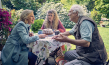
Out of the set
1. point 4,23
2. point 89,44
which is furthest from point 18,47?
point 4,23

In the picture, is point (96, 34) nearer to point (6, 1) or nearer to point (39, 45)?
point (39, 45)

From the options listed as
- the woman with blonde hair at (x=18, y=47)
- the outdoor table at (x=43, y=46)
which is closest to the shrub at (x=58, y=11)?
the woman with blonde hair at (x=18, y=47)

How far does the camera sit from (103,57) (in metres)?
1.66

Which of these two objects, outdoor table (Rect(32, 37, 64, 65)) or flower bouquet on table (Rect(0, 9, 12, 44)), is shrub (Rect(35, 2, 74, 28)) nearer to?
flower bouquet on table (Rect(0, 9, 12, 44))

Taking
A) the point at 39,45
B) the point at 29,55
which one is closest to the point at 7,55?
the point at 29,55

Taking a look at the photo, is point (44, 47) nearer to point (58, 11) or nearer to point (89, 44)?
point (89, 44)

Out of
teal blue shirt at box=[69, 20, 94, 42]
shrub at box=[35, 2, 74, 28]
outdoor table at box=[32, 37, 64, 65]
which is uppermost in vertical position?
shrub at box=[35, 2, 74, 28]

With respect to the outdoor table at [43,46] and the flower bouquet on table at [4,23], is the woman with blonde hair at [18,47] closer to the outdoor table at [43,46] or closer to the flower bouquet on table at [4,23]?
the outdoor table at [43,46]

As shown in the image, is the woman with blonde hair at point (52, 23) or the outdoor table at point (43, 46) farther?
the woman with blonde hair at point (52, 23)

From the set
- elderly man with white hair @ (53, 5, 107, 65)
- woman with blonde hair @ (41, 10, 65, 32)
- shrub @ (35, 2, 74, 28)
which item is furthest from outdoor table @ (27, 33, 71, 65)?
shrub @ (35, 2, 74, 28)

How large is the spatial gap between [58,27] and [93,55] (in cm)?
197

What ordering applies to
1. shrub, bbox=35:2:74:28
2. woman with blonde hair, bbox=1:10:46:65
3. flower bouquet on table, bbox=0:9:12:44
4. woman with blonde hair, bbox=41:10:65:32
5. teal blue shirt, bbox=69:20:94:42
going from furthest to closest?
shrub, bbox=35:2:74:28 < flower bouquet on table, bbox=0:9:12:44 < woman with blonde hair, bbox=41:10:65:32 < woman with blonde hair, bbox=1:10:46:65 < teal blue shirt, bbox=69:20:94:42

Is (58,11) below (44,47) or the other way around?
the other way around

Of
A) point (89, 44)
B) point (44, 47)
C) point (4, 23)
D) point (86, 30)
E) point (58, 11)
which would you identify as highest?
point (58, 11)
